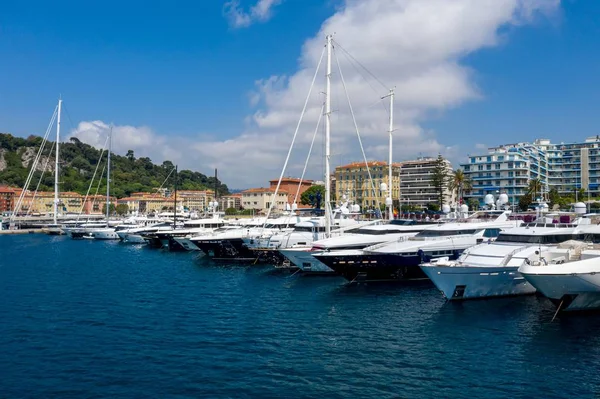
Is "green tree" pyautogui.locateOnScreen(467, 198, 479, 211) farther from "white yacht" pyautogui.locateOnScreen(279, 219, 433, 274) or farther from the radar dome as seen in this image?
"white yacht" pyautogui.locateOnScreen(279, 219, 433, 274)

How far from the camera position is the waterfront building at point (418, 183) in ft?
512

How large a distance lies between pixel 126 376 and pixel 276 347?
646 centimetres

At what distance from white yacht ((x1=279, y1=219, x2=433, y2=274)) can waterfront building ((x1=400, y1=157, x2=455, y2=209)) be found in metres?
113

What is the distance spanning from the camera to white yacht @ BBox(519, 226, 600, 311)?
82.0ft

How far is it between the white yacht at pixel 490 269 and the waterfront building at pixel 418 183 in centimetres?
12256

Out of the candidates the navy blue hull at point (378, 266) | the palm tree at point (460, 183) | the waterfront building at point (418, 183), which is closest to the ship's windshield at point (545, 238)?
the navy blue hull at point (378, 266)

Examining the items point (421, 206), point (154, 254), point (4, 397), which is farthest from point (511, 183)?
point (4, 397)

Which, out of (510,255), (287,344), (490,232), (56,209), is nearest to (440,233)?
(490,232)

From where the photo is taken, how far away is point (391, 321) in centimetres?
2645

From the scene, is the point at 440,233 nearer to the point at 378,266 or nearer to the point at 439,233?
the point at 439,233

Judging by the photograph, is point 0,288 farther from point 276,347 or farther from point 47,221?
point 47,221

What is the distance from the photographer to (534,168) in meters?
142

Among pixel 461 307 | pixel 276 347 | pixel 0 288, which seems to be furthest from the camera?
pixel 0 288

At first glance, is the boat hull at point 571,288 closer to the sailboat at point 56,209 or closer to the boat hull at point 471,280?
the boat hull at point 471,280
